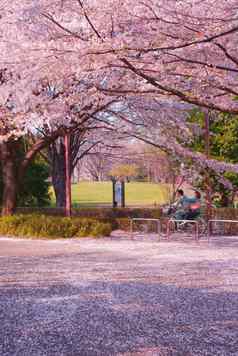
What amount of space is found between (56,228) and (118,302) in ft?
28.3

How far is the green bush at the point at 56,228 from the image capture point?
49.5ft

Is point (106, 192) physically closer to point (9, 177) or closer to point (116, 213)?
point (116, 213)

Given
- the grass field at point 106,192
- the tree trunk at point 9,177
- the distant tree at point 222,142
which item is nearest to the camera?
the tree trunk at point 9,177

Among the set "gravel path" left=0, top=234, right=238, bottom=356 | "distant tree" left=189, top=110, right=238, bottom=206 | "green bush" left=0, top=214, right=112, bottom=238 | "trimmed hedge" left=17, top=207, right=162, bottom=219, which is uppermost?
"distant tree" left=189, top=110, right=238, bottom=206

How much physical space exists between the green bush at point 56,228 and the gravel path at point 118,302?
3131 mm

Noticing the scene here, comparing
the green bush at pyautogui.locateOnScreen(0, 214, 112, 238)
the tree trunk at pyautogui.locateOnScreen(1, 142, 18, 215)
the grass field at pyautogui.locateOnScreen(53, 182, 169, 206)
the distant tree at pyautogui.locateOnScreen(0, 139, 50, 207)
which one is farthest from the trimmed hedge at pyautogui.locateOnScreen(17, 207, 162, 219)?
the grass field at pyautogui.locateOnScreen(53, 182, 169, 206)

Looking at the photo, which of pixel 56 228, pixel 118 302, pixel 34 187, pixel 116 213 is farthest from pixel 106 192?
pixel 118 302

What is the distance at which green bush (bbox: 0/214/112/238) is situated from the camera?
49.5ft

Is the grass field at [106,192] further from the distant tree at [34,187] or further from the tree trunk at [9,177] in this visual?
the tree trunk at [9,177]

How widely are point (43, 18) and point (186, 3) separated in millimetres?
3043

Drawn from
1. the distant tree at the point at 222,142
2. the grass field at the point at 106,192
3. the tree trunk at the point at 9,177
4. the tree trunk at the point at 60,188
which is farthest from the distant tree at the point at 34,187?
the grass field at the point at 106,192

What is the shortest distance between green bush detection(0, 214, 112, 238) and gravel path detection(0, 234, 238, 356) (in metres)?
3.13

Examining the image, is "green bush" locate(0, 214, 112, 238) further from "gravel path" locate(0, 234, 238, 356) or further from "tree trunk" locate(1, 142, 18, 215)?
"gravel path" locate(0, 234, 238, 356)

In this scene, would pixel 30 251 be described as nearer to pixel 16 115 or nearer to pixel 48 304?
pixel 16 115
